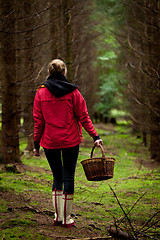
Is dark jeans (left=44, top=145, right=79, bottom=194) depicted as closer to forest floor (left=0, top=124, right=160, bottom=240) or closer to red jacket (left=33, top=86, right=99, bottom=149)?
red jacket (left=33, top=86, right=99, bottom=149)

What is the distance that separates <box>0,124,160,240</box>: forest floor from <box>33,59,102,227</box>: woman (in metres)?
0.35

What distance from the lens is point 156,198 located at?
5504 millimetres

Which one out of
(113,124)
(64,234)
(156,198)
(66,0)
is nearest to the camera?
(64,234)

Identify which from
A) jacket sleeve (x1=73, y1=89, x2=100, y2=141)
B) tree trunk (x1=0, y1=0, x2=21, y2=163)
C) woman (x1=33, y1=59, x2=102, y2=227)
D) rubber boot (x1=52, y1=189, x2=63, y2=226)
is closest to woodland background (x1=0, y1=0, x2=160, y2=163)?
tree trunk (x1=0, y1=0, x2=21, y2=163)

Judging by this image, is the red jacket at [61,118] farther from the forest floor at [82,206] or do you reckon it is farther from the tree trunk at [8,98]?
the tree trunk at [8,98]

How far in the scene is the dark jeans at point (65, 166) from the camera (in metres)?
3.68

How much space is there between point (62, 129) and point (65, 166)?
0.49 metres

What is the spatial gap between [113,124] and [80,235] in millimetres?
32543

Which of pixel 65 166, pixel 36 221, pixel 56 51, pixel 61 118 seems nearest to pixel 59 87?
pixel 61 118

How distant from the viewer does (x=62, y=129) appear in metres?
3.67

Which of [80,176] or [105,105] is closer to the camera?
[80,176]

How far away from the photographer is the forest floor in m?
3.42

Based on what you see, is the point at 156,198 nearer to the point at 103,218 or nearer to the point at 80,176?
the point at 103,218

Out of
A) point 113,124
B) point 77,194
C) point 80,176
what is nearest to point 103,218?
point 77,194
